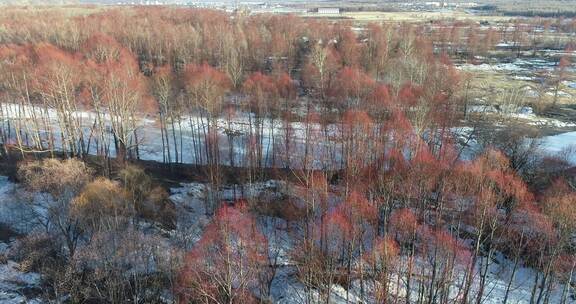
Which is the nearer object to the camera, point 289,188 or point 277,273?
point 277,273

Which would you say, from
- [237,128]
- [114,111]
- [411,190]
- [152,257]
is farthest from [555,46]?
[152,257]

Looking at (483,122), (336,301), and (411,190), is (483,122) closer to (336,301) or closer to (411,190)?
(411,190)

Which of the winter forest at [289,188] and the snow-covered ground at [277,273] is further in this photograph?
the snow-covered ground at [277,273]

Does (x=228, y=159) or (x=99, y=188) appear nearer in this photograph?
(x=99, y=188)

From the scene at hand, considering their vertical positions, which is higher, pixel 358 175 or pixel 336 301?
pixel 358 175

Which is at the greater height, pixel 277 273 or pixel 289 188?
pixel 289 188

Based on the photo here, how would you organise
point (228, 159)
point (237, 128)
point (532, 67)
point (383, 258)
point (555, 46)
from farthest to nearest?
point (555, 46) → point (532, 67) → point (237, 128) → point (228, 159) → point (383, 258)

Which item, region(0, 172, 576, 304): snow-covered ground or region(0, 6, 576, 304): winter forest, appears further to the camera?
region(0, 172, 576, 304): snow-covered ground

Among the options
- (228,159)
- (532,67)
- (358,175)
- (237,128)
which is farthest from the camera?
(532,67)
